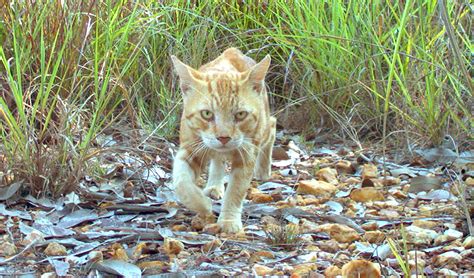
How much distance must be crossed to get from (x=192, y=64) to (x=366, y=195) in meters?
2.23

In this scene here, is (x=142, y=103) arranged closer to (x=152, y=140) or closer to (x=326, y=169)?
(x=152, y=140)

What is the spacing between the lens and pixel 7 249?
362 centimetres

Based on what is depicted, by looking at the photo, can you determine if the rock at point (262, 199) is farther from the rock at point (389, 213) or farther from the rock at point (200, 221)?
the rock at point (389, 213)

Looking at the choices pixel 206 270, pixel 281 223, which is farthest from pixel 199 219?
pixel 206 270

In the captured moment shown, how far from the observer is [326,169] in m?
5.44

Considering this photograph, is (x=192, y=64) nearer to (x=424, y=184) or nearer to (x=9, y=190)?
(x=424, y=184)

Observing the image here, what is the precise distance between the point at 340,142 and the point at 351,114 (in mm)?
403

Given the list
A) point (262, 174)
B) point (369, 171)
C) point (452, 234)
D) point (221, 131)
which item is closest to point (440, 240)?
point (452, 234)

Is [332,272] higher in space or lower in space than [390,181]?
lower

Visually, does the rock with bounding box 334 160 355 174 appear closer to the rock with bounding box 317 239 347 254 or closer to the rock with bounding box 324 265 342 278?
the rock with bounding box 317 239 347 254

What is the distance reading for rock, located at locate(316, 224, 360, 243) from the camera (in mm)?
3883

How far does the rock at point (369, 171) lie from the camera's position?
525 cm

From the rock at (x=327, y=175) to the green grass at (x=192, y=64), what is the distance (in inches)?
13.9

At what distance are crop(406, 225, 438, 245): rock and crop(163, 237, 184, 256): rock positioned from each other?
93 centimetres
